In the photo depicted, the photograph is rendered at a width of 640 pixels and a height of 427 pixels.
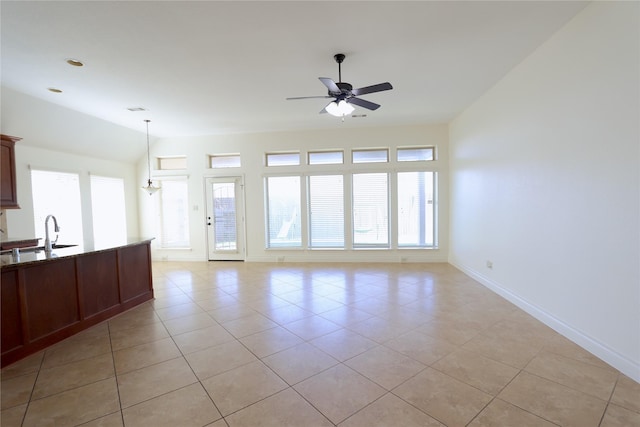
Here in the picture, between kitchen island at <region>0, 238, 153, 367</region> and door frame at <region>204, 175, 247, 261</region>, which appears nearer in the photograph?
kitchen island at <region>0, 238, 153, 367</region>

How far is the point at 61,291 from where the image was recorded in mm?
2861

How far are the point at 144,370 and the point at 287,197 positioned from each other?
15.0 feet

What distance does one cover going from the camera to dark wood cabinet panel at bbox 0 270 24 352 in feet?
7.84

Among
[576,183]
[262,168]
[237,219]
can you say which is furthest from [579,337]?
[237,219]

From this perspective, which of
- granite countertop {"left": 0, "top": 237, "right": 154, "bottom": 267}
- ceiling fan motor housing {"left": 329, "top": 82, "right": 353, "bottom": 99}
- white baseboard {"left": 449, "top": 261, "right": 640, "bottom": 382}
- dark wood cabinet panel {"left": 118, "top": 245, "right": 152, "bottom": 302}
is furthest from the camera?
dark wood cabinet panel {"left": 118, "top": 245, "right": 152, "bottom": 302}

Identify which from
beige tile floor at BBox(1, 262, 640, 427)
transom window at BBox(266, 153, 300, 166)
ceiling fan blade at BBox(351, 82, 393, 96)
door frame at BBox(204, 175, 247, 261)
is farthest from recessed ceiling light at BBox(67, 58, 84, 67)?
transom window at BBox(266, 153, 300, 166)

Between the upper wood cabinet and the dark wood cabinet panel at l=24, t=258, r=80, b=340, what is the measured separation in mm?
2482

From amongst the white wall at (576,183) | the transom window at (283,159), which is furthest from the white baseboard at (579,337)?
the transom window at (283,159)

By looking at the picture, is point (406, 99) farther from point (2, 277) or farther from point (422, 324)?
point (2, 277)

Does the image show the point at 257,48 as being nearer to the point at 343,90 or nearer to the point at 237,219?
the point at 343,90

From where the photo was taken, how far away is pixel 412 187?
6.07 m

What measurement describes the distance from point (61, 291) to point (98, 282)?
0.41 m

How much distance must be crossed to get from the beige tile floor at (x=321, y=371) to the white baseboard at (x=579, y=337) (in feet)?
0.20

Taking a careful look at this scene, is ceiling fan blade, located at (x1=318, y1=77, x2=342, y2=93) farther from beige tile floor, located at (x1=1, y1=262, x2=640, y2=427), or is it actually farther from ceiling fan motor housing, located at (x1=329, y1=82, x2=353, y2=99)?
beige tile floor, located at (x1=1, y1=262, x2=640, y2=427)
